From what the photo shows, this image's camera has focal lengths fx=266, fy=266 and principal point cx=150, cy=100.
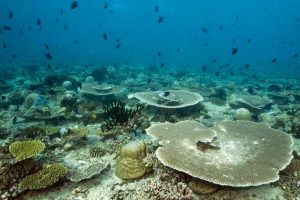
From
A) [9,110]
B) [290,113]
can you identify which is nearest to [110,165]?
[9,110]

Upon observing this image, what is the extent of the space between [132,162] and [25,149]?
7.51 feet

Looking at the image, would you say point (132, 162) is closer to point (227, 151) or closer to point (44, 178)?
point (44, 178)

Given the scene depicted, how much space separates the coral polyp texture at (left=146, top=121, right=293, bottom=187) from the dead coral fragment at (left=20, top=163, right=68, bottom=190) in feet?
6.78

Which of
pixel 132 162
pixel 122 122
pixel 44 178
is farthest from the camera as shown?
pixel 122 122

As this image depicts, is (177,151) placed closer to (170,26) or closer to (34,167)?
(34,167)

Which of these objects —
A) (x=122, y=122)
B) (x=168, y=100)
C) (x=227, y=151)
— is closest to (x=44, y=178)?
(x=122, y=122)

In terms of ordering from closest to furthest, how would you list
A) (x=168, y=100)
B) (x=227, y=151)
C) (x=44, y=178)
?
(x=44, y=178) → (x=227, y=151) → (x=168, y=100)

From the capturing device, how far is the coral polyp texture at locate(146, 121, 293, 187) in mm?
4980

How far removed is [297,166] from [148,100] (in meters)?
5.60

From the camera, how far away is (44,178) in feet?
17.4

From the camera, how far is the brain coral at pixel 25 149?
215 inches

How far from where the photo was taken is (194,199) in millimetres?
4984

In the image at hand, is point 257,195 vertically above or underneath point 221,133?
underneath

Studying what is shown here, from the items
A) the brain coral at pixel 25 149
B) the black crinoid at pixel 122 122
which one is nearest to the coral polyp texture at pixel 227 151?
the black crinoid at pixel 122 122
